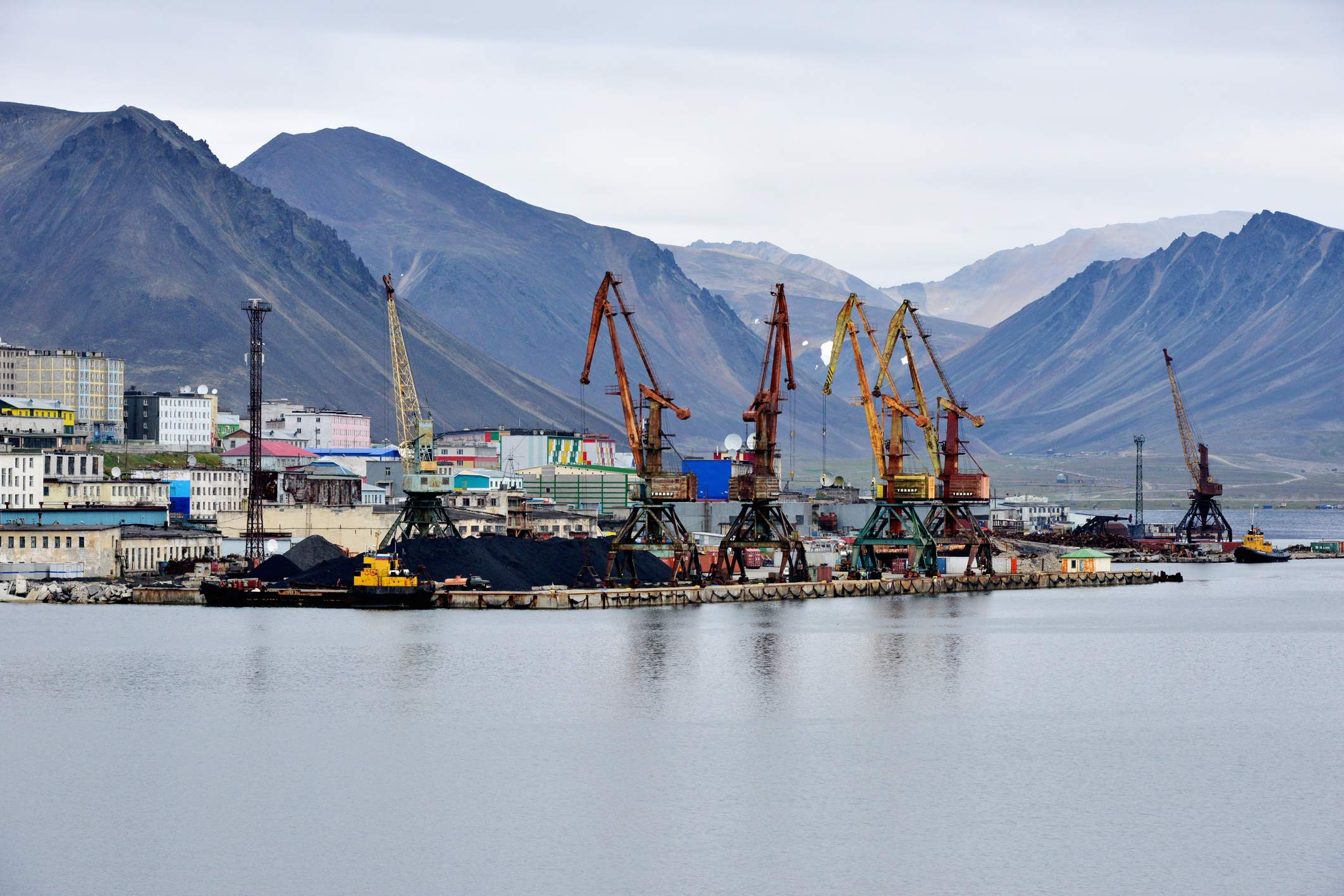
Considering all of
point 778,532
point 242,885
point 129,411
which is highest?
point 129,411

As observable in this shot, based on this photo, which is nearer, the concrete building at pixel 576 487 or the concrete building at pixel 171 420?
the concrete building at pixel 576 487

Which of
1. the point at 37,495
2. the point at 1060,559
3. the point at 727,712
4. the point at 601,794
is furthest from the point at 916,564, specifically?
the point at 601,794

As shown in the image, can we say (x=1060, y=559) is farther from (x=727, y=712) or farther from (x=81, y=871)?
(x=81, y=871)

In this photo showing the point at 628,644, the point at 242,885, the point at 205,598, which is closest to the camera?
the point at 242,885

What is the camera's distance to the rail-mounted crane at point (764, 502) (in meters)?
108

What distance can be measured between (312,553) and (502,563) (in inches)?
452

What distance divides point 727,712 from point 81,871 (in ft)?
78.6

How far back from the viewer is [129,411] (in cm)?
19775

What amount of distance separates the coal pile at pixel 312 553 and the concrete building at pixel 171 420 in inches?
3374

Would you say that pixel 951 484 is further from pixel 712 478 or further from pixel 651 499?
pixel 651 499

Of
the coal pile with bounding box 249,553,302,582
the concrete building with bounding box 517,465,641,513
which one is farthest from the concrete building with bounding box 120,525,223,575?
the concrete building with bounding box 517,465,641,513

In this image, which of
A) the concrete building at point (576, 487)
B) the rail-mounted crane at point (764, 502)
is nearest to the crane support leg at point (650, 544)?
the rail-mounted crane at point (764, 502)

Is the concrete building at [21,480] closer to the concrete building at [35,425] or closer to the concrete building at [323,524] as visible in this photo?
the concrete building at [323,524]

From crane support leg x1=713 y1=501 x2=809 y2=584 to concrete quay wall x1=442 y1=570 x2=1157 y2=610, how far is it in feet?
5.80
